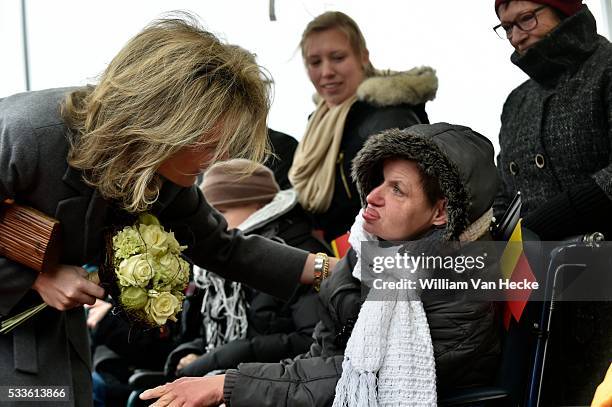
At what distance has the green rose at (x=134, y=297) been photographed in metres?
2.45

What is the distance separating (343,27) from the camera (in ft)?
12.6

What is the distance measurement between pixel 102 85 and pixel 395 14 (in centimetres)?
150

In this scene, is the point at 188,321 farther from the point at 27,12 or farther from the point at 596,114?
the point at 596,114

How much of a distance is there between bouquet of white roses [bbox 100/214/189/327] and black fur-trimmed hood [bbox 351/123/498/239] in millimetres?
644

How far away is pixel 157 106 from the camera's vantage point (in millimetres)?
2377

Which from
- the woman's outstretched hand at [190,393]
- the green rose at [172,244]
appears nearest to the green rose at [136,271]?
the green rose at [172,244]

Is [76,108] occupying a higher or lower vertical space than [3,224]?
higher

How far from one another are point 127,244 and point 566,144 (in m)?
1.33

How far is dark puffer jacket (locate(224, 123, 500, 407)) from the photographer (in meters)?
2.43

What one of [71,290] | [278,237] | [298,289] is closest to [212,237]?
[298,289]

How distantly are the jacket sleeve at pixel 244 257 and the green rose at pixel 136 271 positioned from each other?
490 millimetres

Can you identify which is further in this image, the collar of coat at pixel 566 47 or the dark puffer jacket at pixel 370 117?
the dark puffer jacket at pixel 370 117

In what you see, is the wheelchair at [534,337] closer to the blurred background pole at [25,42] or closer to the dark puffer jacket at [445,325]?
the dark puffer jacket at [445,325]

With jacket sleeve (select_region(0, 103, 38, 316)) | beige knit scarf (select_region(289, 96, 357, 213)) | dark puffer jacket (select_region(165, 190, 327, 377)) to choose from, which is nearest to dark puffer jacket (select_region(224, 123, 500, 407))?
jacket sleeve (select_region(0, 103, 38, 316))
